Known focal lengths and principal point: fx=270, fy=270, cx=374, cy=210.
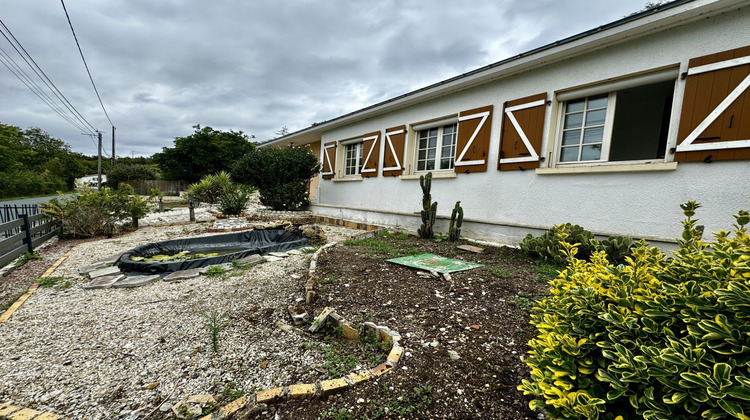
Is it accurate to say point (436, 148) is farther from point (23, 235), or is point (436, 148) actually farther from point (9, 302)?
point (23, 235)

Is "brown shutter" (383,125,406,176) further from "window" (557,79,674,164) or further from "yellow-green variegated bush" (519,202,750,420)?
"yellow-green variegated bush" (519,202,750,420)

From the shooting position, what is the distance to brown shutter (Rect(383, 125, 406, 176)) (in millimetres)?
6773

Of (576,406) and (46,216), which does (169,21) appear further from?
(576,406)

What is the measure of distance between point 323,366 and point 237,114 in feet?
83.4

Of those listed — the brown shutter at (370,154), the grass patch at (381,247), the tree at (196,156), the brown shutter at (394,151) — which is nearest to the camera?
the grass patch at (381,247)

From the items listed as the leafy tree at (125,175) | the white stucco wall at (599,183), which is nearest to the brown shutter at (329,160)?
the white stucco wall at (599,183)

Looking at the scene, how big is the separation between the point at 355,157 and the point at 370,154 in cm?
130

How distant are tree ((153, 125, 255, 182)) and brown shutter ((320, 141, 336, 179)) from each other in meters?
12.8

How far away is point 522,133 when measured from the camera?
466 centimetres

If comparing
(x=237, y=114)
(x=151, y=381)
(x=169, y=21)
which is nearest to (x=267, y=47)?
(x=169, y=21)

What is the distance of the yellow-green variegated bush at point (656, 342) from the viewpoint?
655 mm

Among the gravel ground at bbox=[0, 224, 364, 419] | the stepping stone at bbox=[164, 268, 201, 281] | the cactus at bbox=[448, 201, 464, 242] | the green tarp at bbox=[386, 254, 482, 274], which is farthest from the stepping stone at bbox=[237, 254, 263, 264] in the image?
the cactus at bbox=[448, 201, 464, 242]

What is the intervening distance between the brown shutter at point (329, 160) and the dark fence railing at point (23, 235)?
21.5ft

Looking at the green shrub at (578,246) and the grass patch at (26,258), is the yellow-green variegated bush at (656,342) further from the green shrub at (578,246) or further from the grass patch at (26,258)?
Result: the grass patch at (26,258)
